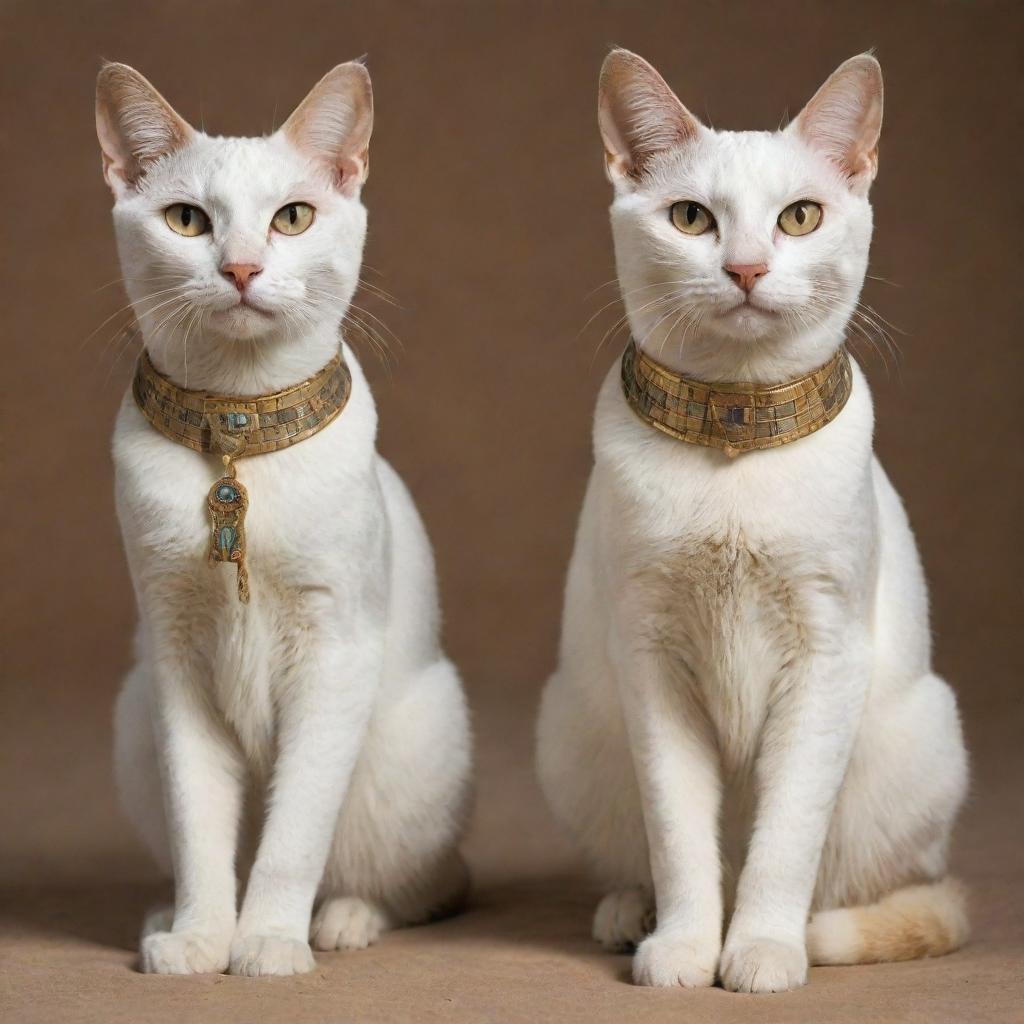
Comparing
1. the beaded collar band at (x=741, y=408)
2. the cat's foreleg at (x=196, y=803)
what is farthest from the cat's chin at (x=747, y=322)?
the cat's foreleg at (x=196, y=803)

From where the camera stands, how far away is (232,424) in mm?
3104

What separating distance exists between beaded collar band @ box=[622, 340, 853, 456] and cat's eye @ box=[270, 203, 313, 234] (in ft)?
Result: 1.98

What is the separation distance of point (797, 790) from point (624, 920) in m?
0.48

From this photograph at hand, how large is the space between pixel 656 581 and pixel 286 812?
71cm

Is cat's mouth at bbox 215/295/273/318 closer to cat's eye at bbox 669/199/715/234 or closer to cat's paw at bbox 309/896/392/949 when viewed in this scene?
cat's eye at bbox 669/199/715/234

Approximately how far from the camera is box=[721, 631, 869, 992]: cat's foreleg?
117 inches

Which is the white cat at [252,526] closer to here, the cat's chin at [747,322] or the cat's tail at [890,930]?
the cat's chin at [747,322]

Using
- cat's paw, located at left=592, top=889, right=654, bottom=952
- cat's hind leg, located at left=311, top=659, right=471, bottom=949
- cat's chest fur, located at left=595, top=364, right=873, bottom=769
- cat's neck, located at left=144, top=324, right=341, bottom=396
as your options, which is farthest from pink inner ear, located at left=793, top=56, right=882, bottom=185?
cat's paw, located at left=592, top=889, right=654, bottom=952

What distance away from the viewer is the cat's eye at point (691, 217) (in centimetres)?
297

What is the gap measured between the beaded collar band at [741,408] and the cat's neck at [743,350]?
0.01 meters

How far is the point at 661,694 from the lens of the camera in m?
3.09

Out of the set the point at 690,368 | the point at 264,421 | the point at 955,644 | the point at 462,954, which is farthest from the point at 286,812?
the point at 955,644

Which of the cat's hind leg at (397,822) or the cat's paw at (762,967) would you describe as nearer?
the cat's paw at (762,967)

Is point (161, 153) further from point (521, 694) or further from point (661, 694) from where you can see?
point (521, 694)
